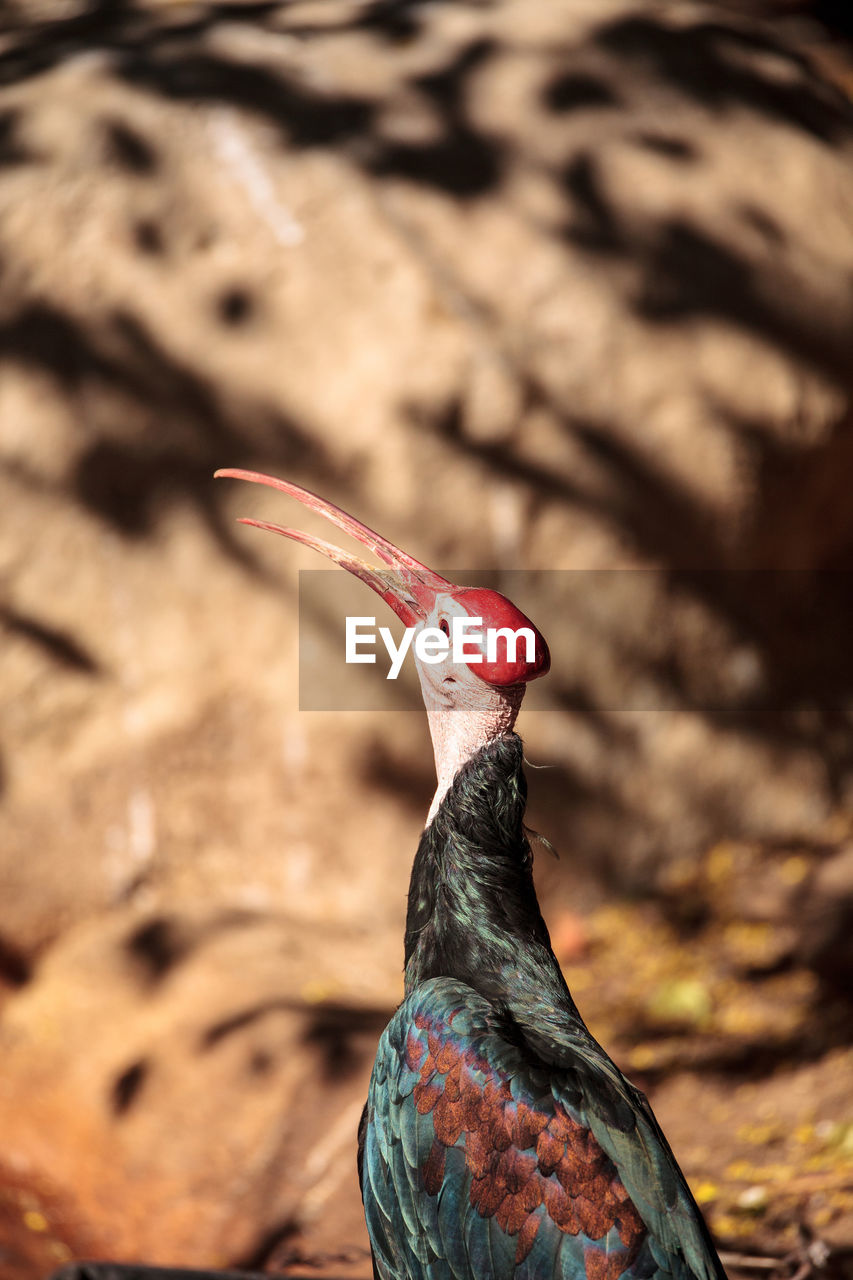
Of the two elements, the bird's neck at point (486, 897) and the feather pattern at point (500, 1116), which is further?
the bird's neck at point (486, 897)

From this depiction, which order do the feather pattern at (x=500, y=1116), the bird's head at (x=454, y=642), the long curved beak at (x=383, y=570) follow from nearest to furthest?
the feather pattern at (x=500, y=1116) → the bird's head at (x=454, y=642) → the long curved beak at (x=383, y=570)

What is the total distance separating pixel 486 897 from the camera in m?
2.13

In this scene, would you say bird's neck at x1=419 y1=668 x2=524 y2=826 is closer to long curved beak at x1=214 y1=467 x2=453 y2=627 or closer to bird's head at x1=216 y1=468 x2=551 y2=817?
bird's head at x1=216 y1=468 x2=551 y2=817

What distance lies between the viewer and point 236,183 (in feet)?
15.0

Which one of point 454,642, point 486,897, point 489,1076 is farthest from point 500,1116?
point 454,642

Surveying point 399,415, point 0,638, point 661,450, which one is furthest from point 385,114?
point 0,638

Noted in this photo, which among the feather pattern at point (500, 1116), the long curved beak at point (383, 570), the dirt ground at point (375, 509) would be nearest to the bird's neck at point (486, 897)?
the feather pattern at point (500, 1116)

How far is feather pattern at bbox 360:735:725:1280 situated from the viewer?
183cm

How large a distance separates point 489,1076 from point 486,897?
0.34 metres

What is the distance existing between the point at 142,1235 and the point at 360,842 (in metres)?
1.62

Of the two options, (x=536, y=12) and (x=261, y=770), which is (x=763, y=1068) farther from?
(x=536, y=12)

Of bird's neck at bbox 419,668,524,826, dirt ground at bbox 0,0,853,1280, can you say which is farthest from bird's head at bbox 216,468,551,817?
dirt ground at bbox 0,0,853,1280

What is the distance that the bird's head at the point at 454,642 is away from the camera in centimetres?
208

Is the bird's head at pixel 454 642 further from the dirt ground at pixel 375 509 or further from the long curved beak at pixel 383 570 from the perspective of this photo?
the dirt ground at pixel 375 509
